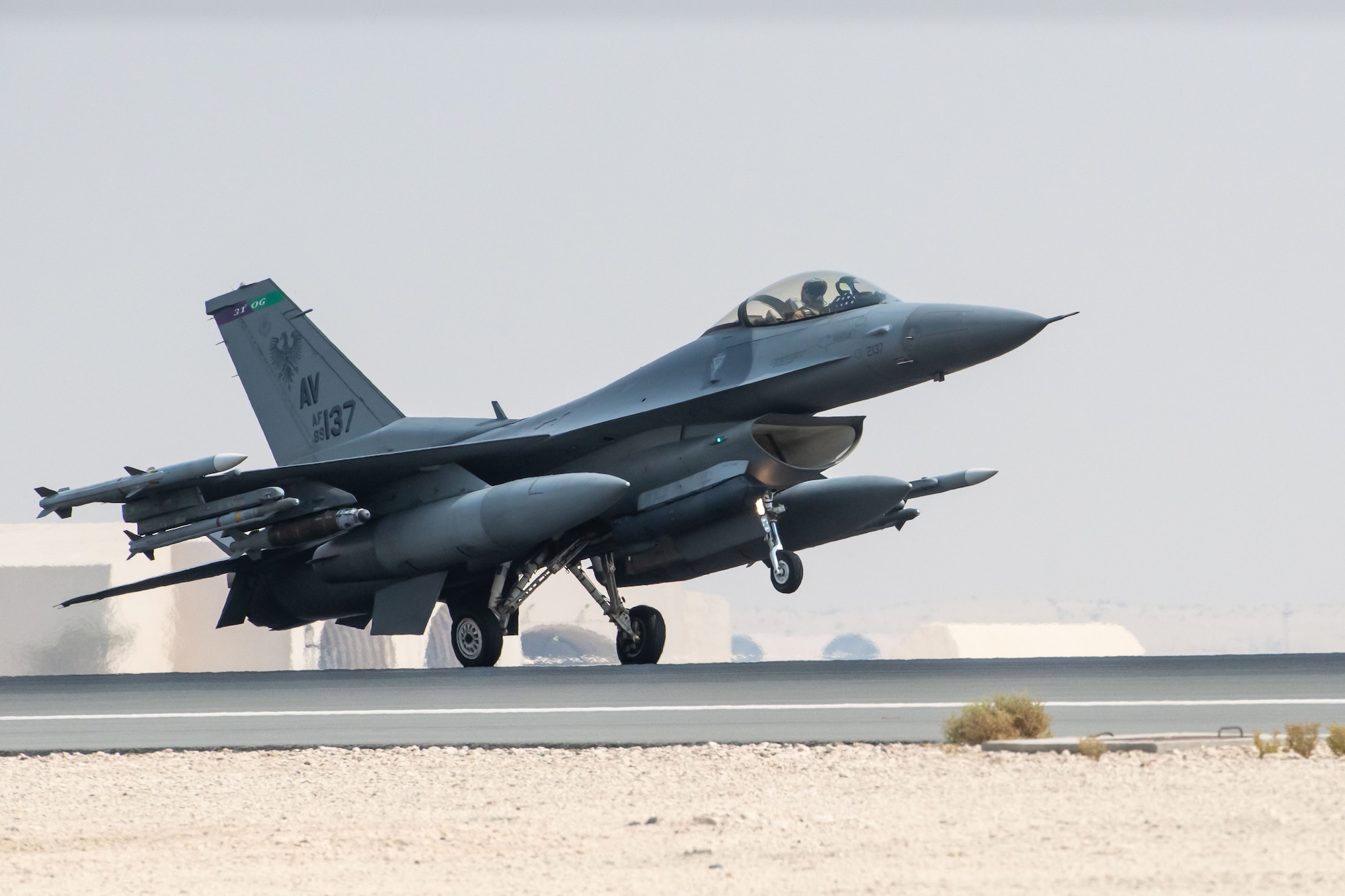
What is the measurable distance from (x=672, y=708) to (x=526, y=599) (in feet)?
19.8

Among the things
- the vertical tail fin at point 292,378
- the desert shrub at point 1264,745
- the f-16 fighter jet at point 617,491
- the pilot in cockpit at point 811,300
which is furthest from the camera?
the vertical tail fin at point 292,378

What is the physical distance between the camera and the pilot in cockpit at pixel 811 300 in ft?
50.7

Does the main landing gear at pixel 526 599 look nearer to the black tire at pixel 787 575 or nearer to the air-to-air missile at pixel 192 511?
the black tire at pixel 787 575

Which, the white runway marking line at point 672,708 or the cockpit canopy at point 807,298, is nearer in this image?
the white runway marking line at point 672,708

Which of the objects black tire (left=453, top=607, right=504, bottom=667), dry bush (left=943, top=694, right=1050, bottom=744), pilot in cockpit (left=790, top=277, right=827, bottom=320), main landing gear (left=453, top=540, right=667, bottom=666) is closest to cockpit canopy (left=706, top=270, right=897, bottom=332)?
pilot in cockpit (left=790, top=277, right=827, bottom=320)

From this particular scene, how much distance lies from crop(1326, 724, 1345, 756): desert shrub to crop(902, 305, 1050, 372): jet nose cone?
720 cm

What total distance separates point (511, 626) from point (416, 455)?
208cm

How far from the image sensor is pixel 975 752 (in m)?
7.76

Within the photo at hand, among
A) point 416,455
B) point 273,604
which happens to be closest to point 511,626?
point 416,455

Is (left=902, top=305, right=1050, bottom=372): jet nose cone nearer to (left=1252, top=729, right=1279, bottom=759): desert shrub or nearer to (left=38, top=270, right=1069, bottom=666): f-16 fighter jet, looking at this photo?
(left=38, top=270, right=1069, bottom=666): f-16 fighter jet

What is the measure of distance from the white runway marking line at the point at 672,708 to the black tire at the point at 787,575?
443 centimetres

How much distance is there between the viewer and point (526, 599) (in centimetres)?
1616

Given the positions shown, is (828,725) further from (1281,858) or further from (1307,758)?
(1281,858)

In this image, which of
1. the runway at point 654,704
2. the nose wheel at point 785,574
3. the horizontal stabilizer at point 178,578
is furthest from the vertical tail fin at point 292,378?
the nose wheel at point 785,574
